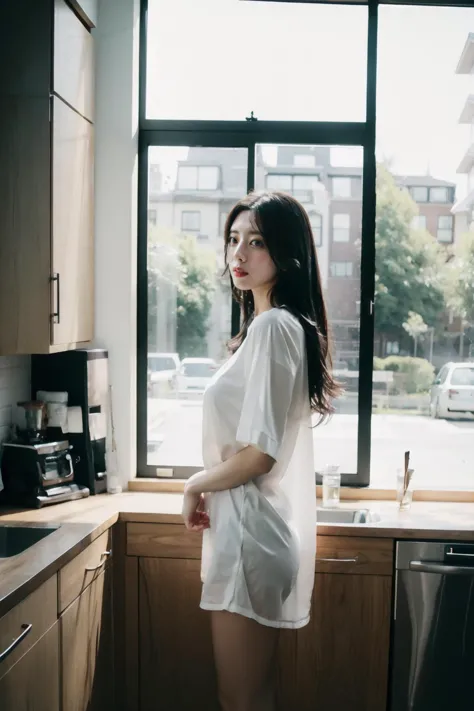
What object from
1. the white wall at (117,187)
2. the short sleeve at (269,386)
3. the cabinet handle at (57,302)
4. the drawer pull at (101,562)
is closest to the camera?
the short sleeve at (269,386)

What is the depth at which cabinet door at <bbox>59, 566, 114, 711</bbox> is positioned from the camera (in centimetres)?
214

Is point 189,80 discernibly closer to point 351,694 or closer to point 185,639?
point 185,639

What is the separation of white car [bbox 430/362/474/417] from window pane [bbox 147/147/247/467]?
0.89m

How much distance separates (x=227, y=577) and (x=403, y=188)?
180cm

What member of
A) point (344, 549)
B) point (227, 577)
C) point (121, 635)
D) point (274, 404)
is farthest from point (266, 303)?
point (121, 635)

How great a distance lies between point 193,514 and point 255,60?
1.91 meters

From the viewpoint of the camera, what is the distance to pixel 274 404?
193cm

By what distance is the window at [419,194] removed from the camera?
10.1 ft

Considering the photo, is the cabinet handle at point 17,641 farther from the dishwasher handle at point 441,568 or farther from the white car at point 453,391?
the white car at point 453,391

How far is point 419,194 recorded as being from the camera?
3.08 m

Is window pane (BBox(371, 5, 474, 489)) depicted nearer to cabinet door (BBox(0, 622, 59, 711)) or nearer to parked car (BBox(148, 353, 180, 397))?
parked car (BBox(148, 353, 180, 397))

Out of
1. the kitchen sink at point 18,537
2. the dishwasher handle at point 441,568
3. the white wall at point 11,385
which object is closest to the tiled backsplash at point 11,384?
the white wall at point 11,385

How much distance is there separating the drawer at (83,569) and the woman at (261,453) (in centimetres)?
36

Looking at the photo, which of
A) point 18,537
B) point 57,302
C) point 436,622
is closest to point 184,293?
point 57,302
